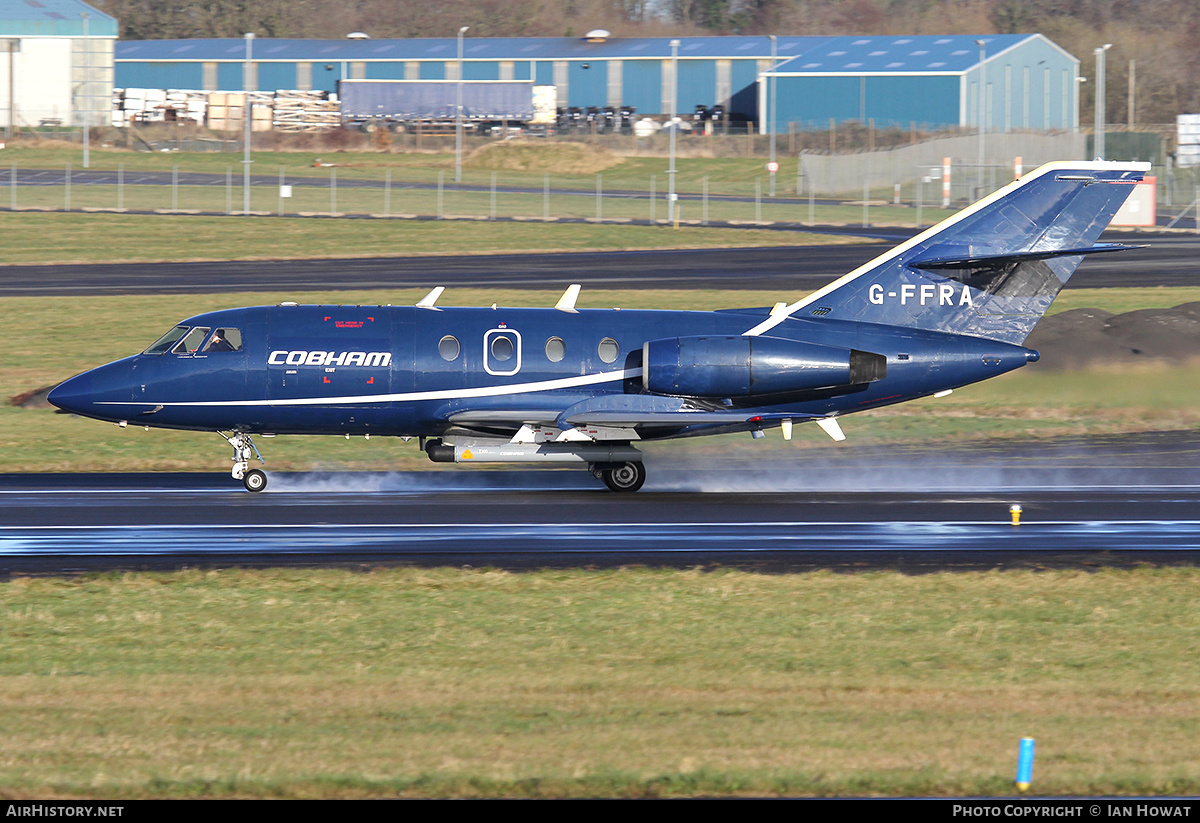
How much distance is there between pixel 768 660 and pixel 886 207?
3089 inches

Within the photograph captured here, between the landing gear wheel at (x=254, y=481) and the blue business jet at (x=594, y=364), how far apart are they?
1.0 inches

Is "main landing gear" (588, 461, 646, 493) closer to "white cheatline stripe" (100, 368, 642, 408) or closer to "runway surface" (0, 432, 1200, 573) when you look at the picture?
"runway surface" (0, 432, 1200, 573)

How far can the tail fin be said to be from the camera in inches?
1019

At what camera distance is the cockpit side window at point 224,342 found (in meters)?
25.4

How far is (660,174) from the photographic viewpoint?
10525 cm

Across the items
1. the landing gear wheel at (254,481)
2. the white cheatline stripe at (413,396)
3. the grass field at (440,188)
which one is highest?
the grass field at (440,188)

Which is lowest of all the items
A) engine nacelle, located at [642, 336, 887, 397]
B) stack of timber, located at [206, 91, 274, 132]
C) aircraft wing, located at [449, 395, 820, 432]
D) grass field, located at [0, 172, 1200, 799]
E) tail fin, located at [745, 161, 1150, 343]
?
grass field, located at [0, 172, 1200, 799]

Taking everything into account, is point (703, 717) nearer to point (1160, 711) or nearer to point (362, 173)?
point (1160, 711)

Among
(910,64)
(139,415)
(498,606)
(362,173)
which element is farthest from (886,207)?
(498,606)

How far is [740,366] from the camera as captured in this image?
2530cm

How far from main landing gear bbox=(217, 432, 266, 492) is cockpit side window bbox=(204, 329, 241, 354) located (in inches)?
65.6

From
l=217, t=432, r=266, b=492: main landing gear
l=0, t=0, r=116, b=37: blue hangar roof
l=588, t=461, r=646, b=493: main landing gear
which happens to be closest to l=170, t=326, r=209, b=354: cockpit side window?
l=217, t=432, r=266, b=492: main landing gear

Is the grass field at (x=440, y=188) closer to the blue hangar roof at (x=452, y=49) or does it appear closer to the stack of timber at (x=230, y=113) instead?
the stack of timber at (x=230, y=113)

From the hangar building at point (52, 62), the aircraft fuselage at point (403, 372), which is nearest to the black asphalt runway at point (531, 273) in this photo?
the aircraft fuselage at point (403, 372)
